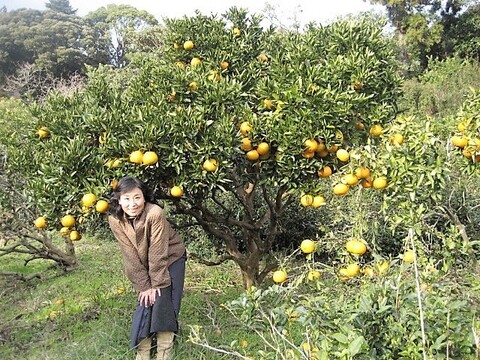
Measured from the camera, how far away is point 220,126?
2.87 meters

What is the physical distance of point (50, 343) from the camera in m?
3.65

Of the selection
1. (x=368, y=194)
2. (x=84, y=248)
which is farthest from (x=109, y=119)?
(x=84, y=248)

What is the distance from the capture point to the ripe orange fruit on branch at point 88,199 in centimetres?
274

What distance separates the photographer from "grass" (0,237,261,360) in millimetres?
3230

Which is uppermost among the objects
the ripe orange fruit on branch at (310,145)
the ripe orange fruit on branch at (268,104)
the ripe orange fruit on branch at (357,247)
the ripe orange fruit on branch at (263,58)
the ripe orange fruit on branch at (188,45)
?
the ripe orange fruit on branch at (188,45)

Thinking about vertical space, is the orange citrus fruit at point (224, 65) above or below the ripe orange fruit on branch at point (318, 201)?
above

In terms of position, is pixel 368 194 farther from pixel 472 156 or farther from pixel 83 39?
pixel 83 39

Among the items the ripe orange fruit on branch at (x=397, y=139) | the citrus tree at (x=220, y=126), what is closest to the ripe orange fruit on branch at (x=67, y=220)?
the citrus tree at (x=220, y=126)

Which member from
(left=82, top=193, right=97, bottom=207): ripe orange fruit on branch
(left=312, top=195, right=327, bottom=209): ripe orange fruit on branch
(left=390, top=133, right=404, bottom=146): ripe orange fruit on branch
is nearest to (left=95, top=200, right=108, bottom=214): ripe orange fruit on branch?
(left=82, top=193, right=97, bottom=207): ripe orange fruit on branch

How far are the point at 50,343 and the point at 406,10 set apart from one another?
52.2ft

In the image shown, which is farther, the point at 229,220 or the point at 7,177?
the point at 7,177

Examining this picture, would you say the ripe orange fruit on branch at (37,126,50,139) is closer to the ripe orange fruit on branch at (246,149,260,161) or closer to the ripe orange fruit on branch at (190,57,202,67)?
the ripe orange fruit on branch at (190,57,202,67)

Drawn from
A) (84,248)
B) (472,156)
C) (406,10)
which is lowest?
(84,248)

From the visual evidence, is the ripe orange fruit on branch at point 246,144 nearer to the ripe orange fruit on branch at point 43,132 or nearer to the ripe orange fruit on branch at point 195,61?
the ripe orange fruit on branch at point 195,61
